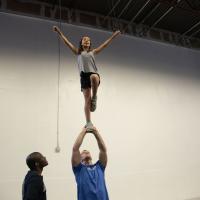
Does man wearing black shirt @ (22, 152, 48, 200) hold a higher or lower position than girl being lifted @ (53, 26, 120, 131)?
lower

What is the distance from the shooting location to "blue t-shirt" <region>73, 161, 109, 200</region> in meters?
2.58

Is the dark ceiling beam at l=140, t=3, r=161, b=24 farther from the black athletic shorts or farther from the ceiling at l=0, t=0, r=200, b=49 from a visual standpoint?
the black athletic shorts

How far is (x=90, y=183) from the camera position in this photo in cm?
263

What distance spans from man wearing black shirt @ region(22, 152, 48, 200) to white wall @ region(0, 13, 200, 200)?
6.64 ft

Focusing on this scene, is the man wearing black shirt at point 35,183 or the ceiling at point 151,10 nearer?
the man wearing black shirt at point 35,183

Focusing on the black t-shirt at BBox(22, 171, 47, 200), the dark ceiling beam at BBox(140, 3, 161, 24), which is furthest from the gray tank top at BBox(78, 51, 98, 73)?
the dark ceiling beam at BBox(140, 3, 161, 24)

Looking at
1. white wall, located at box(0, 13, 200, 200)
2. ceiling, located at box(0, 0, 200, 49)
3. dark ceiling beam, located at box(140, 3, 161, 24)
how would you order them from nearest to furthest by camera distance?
white wall, located at box(0, 13, 200, 200)
ceiling, located at box(0, 0, 200, 49)
dark ceiling beam, located at box(140, 3, 161, 24)

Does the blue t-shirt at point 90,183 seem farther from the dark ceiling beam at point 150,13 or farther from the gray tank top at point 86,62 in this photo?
the dark ceiling beam at point 150,13

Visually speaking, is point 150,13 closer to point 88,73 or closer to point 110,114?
point 110,114

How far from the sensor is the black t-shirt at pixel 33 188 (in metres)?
2.56

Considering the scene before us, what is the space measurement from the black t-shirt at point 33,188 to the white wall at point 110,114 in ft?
6.76

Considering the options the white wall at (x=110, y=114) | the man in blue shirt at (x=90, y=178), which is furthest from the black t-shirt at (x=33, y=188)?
the white wall at (x=110, y=114)

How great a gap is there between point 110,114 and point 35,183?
313cm

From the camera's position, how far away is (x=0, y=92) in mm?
4891
